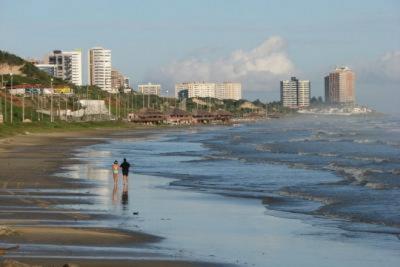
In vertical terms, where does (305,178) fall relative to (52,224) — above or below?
below

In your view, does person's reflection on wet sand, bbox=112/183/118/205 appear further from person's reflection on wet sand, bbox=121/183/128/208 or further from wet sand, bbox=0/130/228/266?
wet sand, bbox=0/130/228/266

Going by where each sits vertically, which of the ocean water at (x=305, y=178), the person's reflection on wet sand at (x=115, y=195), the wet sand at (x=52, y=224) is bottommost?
the ocean water at (x=305, y=178)

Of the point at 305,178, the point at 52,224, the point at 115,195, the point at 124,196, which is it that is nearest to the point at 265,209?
the point at 124,196

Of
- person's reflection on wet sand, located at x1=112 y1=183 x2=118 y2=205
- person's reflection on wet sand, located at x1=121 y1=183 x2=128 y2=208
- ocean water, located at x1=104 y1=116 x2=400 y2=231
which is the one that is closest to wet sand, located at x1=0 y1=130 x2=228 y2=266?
person's reflection on wet sand, located at x1=112 y1=183 x2=118 y2=205

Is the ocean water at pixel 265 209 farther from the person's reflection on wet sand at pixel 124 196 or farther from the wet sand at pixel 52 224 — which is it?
the wet sand at pixel 52 224

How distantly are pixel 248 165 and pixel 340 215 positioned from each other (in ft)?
71.1

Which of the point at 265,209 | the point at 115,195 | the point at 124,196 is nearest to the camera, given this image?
the point at 265,209

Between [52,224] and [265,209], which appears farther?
[265,209]

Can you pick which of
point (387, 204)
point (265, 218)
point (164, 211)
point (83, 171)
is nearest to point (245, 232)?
point (265, 218)

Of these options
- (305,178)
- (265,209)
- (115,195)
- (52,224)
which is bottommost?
(305,178)

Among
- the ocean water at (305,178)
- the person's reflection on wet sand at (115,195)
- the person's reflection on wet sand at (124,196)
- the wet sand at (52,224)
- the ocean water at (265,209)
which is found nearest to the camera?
the wet sand at (52,224)

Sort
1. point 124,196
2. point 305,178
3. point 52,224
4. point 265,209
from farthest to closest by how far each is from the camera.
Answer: point 305,178
point 124,196
point 265,209
point 52,224

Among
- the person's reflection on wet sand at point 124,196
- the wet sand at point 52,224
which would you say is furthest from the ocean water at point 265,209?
the wet sand at point 52,224

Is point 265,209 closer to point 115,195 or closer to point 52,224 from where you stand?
point 115,195
